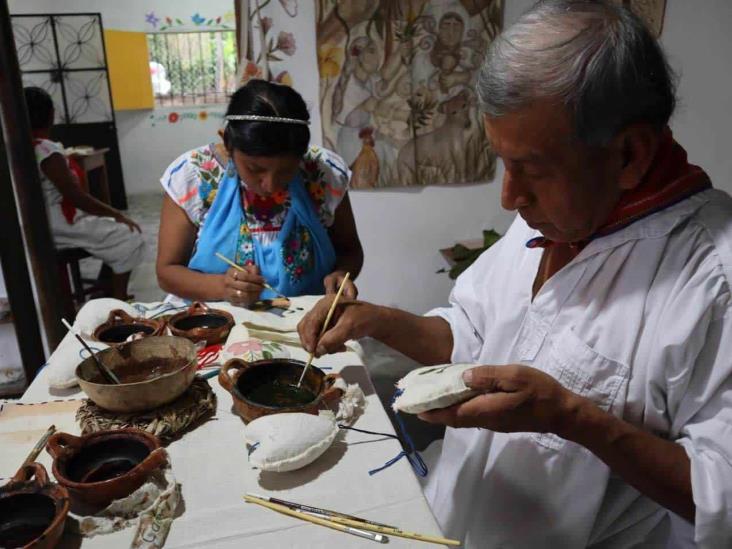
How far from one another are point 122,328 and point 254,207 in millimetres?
717

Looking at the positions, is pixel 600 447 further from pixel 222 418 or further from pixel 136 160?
pixel 136 160

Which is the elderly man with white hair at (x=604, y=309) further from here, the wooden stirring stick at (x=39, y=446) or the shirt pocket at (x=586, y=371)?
the wooden stirring stick at (x=39, y=446)

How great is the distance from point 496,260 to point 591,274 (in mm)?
327

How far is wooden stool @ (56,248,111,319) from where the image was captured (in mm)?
3537

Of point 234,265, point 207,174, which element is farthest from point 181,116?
point 234,265

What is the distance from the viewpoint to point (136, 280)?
16.8 feet

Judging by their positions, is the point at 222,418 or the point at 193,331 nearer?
the point at 222,418

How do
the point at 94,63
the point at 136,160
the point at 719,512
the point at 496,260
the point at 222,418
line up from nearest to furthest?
the point at 719,512 < the point at 222,418 < the point at 496,260 < the point at 94,63 < the point at 136,160

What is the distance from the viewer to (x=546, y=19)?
0.93 metres

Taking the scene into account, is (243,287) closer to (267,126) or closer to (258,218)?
(258,218)

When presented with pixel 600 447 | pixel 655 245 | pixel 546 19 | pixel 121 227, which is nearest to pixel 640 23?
pixel 546 19

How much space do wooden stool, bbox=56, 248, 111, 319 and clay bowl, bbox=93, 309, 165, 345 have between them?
1900 mm

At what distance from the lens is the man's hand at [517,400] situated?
3.08 ft

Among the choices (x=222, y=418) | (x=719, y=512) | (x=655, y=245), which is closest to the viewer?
(x=719, y=512)
